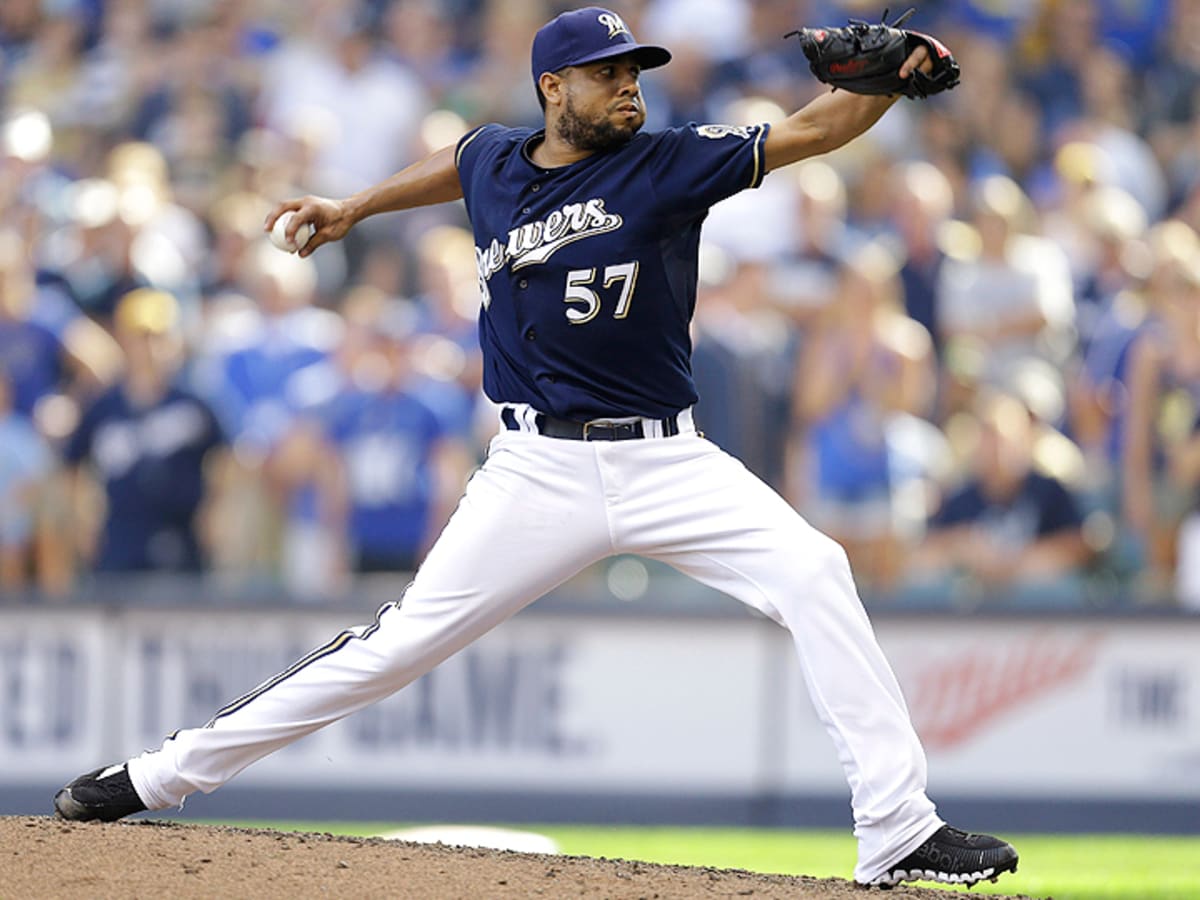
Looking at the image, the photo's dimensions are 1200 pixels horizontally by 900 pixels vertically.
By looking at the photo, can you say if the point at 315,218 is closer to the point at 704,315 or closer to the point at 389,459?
the point at 389,459

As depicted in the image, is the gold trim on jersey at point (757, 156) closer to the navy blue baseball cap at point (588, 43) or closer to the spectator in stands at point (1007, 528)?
the navy blue baseball cap at point (588, 43)

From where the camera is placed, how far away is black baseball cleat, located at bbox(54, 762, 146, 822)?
18.8ft

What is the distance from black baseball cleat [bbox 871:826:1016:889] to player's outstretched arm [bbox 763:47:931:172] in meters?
1.83

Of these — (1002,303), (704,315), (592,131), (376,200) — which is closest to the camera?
(592,131)

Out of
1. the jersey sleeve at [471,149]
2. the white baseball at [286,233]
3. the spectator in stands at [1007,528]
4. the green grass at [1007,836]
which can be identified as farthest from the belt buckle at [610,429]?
the spectator in stands at [1007,528]

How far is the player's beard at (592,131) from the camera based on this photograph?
216 inches

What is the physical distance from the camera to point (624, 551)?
18.1 feet

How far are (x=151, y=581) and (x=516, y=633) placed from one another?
6.45ft

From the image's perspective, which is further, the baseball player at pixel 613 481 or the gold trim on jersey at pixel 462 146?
the gold trim on jersey at pixel 462 146

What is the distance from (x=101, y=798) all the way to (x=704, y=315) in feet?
18.7

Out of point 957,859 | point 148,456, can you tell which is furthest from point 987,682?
point 957,859

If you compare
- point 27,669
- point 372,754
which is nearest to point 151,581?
point 27,669

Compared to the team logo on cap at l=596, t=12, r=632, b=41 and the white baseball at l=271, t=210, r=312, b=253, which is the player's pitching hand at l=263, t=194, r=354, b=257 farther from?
the team logo on cap at l=596, t=12, r=632, b=41

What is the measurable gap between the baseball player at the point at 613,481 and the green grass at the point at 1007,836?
2464mm
